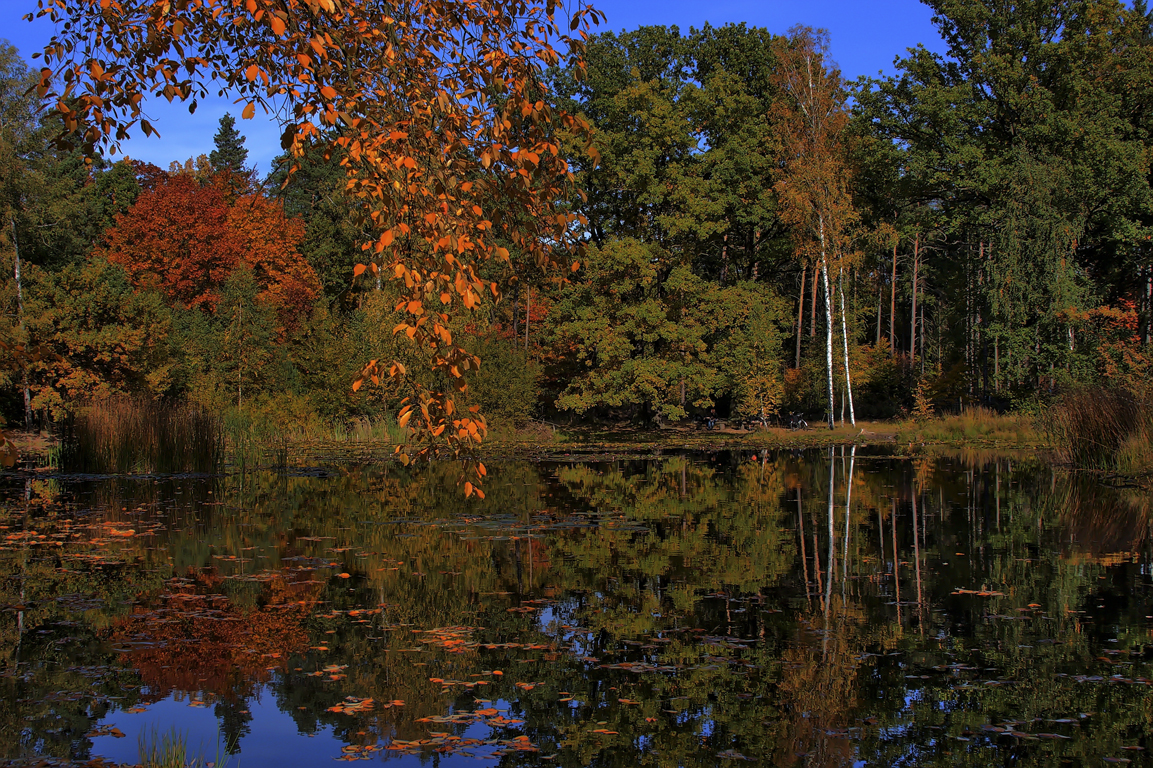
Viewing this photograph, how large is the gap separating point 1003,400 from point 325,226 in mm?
33256

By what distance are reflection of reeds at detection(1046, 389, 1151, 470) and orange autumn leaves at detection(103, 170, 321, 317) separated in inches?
1235

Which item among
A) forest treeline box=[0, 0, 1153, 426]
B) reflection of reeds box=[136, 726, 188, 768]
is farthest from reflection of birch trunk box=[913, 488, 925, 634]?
forest treeline box=[0, 0, 1153, 426]

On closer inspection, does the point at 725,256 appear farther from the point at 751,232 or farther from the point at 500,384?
the point at 500,384

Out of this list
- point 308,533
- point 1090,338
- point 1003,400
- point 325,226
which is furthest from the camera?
point 325,226

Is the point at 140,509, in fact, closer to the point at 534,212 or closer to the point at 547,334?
the point at 534,212

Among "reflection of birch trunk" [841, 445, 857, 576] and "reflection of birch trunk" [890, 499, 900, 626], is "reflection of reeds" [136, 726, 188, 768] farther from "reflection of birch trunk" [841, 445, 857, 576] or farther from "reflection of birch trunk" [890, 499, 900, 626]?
"reflection of birch trunk" [841, 445, 857, 576]

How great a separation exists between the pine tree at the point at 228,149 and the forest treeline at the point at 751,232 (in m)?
22.4

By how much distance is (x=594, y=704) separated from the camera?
4.80 m

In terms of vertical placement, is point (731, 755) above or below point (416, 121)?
below

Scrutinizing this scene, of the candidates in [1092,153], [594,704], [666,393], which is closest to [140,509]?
[594,704]

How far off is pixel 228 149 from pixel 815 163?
42998mm

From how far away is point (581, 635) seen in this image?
6.12 m

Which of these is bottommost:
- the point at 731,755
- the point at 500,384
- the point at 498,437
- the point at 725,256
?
the point at 731,755

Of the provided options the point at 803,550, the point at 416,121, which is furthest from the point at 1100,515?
the point at 416,121
